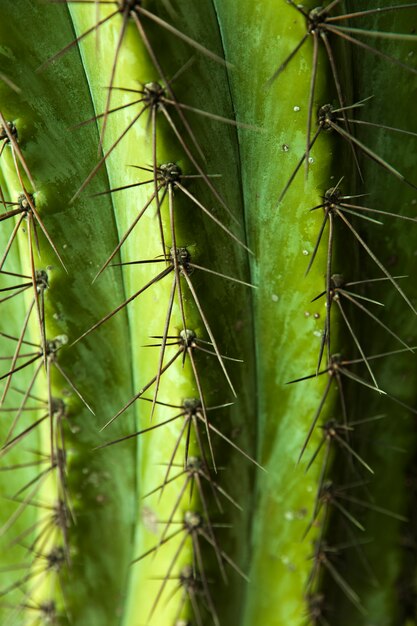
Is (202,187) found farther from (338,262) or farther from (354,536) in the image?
(354,536)

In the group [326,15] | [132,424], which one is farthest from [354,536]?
[326,15]

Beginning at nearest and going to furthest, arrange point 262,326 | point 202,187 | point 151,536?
point 202,187 < point 262,326 < point 151,536

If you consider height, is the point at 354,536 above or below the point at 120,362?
below

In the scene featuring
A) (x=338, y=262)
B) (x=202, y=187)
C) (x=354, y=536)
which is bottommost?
(x=354, y=536)

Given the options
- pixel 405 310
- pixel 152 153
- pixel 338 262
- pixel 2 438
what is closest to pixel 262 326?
pixel 338 262

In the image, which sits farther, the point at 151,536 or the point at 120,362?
the point at 151,536

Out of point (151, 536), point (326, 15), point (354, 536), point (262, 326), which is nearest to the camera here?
point (326, 15)

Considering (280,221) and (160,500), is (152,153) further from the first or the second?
(160,500)
